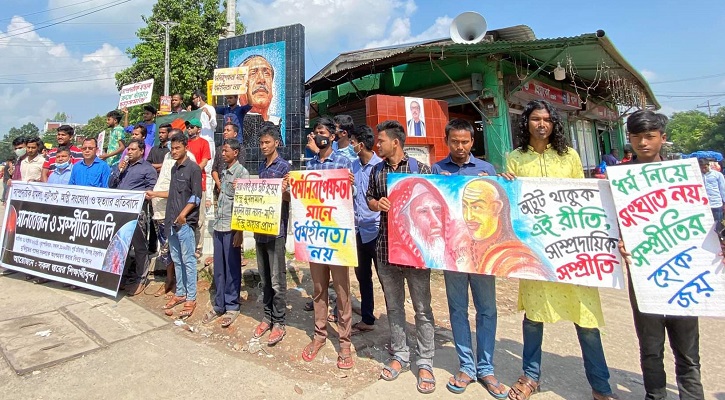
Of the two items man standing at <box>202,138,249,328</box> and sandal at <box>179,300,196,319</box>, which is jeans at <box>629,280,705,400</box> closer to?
man standing at <box>202,138,249,328</box>

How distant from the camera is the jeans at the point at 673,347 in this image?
2.25 m

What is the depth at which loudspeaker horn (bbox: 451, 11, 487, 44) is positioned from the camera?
7.47 metres

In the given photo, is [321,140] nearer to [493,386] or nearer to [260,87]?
[493,386]

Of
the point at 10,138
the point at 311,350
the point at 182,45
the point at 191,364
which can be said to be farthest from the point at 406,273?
the point at 10,138

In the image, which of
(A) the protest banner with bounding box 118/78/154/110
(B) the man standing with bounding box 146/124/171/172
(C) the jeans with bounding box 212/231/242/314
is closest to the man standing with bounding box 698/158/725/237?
(C) the jeans with bounding box 212/231/242/314

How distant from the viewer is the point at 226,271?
3.99m

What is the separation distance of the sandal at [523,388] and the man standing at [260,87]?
6.28m

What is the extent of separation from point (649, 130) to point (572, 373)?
1.96 metres

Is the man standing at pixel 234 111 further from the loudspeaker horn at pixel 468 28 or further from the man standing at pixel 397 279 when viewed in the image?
the man standing at pixel 397 279

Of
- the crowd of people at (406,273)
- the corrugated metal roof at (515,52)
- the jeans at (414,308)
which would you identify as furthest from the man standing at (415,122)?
the jeans at (414,308)

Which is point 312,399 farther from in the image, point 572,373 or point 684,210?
point 684,210

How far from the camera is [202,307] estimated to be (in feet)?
14.2

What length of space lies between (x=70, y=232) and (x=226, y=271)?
264cm

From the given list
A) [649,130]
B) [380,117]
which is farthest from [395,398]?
[380,117]
